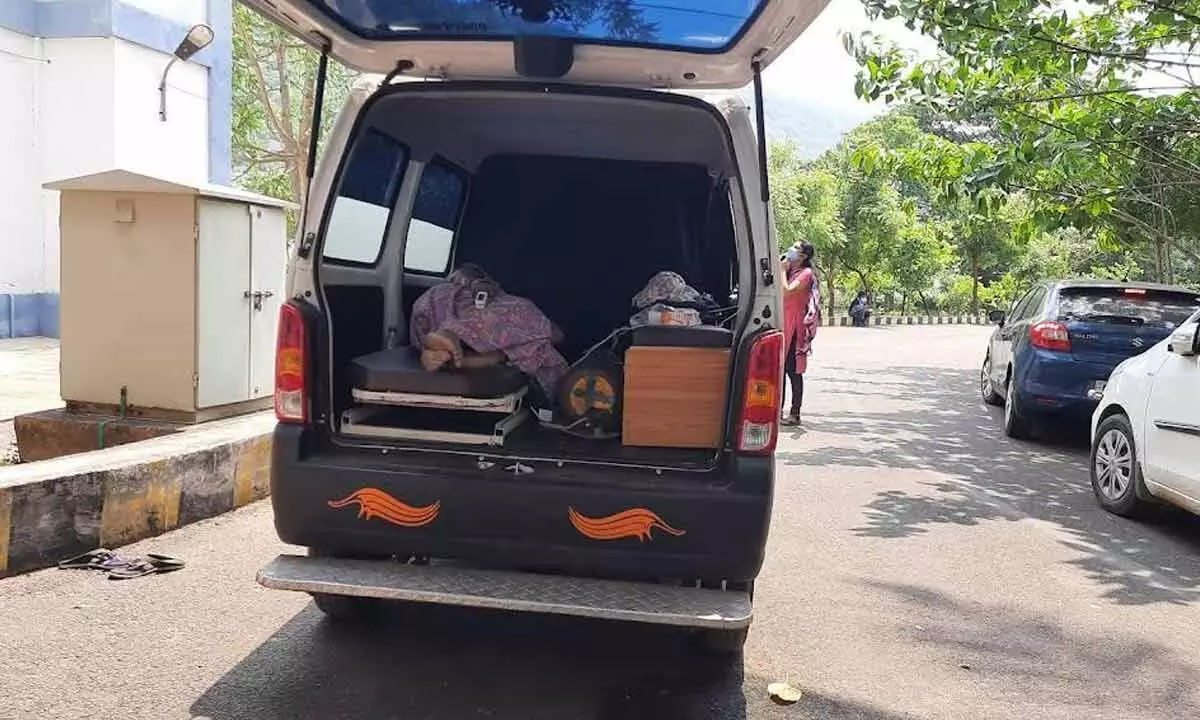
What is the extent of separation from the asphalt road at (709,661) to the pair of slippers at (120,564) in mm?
84

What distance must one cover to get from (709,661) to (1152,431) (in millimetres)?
3920

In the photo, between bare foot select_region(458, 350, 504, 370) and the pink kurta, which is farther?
the pink kurta

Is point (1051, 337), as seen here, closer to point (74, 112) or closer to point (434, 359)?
point (434, 359)

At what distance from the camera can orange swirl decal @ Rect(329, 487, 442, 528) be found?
372cm

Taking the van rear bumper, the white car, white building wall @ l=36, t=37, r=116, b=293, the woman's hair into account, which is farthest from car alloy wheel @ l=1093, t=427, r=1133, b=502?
white building wall @ l=36, t=37, r=116, b=293

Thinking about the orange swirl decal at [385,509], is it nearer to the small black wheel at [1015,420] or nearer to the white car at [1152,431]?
the white car at [1152,431]

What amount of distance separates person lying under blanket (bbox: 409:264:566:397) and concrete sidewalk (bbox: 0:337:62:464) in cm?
425

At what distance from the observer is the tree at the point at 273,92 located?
2200 centimetres

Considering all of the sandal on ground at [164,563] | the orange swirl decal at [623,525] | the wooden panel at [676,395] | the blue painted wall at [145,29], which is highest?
the blue painted wall at [145,29]

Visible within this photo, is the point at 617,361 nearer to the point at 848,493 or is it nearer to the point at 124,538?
the point at 124,538

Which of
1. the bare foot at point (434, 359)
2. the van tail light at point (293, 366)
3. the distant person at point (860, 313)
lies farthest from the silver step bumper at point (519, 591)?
the distant person at point (860, 313)

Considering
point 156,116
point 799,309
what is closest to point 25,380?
point 156,116

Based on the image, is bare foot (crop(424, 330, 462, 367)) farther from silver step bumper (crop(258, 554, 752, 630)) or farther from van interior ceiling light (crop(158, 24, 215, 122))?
van interior ceiling light (crop(158, 24, 215, 122))

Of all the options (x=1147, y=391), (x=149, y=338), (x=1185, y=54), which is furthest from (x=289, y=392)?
(x=1185, y=54)
